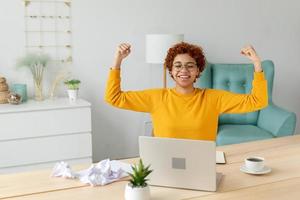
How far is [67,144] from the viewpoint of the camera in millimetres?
3408

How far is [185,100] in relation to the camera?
6.89 ft

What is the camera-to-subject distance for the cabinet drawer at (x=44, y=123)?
320cm

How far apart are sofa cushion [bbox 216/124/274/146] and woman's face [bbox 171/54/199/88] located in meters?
1.51

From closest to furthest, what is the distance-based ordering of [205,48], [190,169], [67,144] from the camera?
[190,169]
[67,144]
[205,48]

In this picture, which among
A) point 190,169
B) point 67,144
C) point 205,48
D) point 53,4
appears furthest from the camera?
point 205,48

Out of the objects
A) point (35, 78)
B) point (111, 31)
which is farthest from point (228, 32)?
point (35, 78)

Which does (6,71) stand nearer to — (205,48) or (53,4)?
(53,4)

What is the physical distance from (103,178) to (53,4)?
237 centimetres

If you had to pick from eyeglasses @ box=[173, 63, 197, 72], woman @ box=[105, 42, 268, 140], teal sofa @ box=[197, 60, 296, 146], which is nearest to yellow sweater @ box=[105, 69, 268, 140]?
woman @ box=[105, 42, 268, 140]

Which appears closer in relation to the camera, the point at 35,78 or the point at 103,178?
the point at 103,178

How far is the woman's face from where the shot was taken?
81.3 inches

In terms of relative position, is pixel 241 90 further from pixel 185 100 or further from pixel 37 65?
pixel 185 100

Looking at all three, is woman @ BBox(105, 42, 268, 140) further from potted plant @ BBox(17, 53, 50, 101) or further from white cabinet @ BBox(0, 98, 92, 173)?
potted plant @ BBox(17, 53, 50, 101)

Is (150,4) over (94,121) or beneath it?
over
